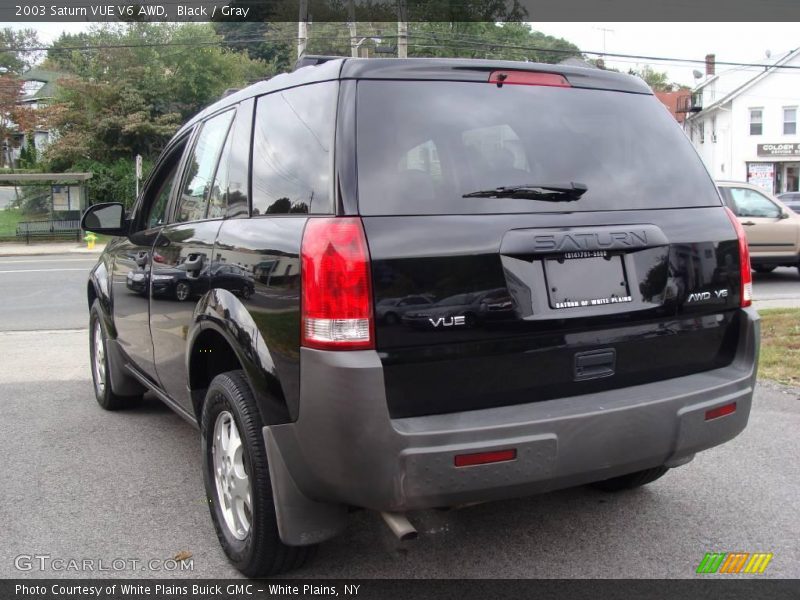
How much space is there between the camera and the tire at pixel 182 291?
3.41 meters

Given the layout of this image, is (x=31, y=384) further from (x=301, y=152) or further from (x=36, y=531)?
(x=301, y=152)

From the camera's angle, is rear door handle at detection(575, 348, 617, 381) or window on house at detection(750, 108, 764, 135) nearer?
rear door handle at detection(575, 348, 617, 381)

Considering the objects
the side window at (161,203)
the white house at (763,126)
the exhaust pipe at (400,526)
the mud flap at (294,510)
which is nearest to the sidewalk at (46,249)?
the side window at (161,203)

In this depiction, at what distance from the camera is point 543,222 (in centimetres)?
267

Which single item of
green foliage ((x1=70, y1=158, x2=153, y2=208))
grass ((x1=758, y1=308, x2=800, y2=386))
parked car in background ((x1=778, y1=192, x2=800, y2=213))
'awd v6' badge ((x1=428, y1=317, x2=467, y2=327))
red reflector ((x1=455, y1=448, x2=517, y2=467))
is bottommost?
grass ((x1=758, y1=308, x2=800, y2=386))

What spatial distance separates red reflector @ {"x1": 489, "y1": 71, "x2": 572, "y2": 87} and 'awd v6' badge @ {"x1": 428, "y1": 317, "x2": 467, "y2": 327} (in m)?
0.99

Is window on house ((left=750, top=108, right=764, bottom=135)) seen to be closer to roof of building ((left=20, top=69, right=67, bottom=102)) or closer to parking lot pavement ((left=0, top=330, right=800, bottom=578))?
parking lot pavement ((left=0, top=330, right=800, bottom=578))

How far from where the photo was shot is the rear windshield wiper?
2676mm

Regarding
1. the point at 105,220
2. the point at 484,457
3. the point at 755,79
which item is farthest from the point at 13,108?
the point at 484,457

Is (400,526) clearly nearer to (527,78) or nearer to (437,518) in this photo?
(437,518)

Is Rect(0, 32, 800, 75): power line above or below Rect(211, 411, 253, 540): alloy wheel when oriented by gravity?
above

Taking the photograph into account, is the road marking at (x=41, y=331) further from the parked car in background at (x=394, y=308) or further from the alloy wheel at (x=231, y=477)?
the parked car in background at (x=394, y=308)

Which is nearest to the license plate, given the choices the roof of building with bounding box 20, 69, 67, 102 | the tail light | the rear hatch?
the rear hatch

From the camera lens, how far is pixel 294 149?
284cm
